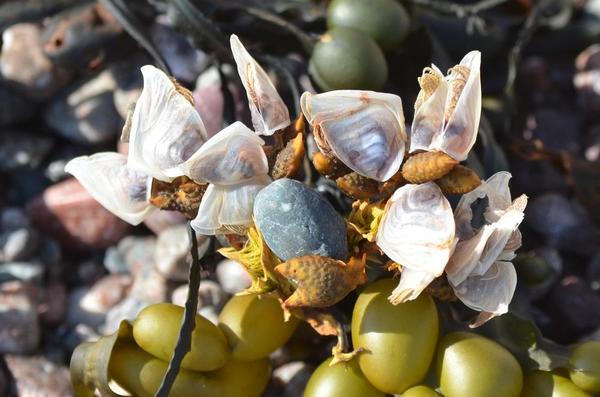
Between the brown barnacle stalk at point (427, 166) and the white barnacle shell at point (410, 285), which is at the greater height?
the brown barnacle stalk at point (427, 166)

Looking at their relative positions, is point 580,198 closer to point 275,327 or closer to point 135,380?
point 275,327

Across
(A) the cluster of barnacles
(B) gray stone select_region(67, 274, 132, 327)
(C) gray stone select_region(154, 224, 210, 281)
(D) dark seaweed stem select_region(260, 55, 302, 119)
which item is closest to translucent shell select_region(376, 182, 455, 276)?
(A) the cluster of barnacles

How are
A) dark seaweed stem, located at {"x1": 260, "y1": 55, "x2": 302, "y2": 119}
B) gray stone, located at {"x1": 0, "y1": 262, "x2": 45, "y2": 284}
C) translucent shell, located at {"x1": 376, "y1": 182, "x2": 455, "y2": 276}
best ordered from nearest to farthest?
1. translucent shell, located at {"x1": 376, "y1": 182, "x2": 455, "y2": 276}
2. dark seaweed stem, located at {"x1": 260, "y1": 55, "x2": 302, "y2": 119}
3. gray stone, located at {"x1": 0, "y1": 262, "x2": 45, "y2": 284}

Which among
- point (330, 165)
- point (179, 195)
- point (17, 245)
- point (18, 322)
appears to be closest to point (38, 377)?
point (18, 322)

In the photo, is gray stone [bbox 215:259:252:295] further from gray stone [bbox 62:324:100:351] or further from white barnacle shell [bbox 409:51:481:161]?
white barnacle shell [bbox 409:51:481:161]

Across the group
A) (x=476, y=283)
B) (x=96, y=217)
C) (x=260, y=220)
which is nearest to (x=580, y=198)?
(x=476, y=283)

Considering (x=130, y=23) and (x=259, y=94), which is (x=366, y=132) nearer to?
(x=259, y=94)

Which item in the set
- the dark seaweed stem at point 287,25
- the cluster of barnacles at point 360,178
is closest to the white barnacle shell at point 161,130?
the cluster of barnacles at point 360,178

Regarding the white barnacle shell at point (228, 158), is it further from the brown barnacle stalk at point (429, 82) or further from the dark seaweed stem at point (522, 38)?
the dark seaweed stem at point (522, 38)
